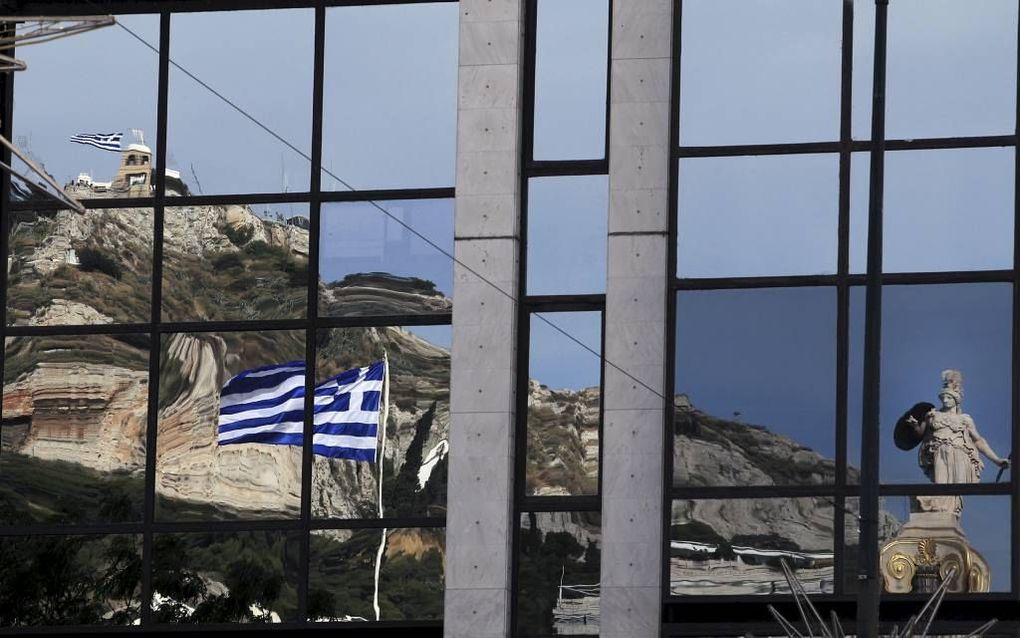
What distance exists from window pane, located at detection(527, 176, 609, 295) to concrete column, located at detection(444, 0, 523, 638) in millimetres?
315

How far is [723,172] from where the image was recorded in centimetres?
2428

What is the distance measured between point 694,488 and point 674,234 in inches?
123

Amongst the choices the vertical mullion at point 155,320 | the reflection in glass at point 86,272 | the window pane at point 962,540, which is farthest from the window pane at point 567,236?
the reflection in glass at point 86,272

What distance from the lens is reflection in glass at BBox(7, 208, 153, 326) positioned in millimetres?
26094

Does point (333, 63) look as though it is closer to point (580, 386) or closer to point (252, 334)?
point (252, 334)

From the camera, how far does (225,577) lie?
25109mm

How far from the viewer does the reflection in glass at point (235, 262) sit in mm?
25688

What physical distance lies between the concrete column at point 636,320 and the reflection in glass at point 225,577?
4175mm

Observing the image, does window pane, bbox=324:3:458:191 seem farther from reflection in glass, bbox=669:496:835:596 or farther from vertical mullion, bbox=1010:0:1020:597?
vertical mullion, bbox=1010:0:1020:597

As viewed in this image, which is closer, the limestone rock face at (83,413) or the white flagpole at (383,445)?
the white flagpole at (383,445)

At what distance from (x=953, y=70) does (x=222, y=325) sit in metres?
9.81

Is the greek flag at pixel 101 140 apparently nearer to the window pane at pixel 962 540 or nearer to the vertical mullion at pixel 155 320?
the vertical mullion at pixel 155 320

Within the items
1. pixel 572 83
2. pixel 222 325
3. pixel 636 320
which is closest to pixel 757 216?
pixel 636 320

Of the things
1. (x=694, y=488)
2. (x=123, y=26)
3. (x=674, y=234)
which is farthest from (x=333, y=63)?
(x=694, y=488)
